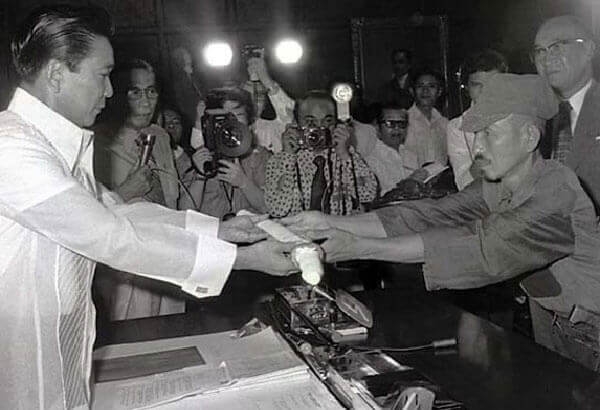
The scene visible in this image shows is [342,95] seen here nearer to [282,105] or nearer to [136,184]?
[282,105]

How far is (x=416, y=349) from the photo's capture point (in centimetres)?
152

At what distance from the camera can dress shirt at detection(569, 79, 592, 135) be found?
9.07 ft

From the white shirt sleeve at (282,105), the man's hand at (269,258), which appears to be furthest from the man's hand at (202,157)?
the man's hand at (269,258)

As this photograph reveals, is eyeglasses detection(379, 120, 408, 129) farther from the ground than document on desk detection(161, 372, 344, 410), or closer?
farther from the ground

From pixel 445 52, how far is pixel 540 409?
4671mm

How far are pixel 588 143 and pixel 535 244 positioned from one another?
3.66ft

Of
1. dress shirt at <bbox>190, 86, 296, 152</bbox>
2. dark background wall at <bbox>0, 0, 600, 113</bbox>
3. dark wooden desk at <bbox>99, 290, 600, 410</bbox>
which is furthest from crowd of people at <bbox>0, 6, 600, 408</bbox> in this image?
dark background wall at <bbox>0, 0, 600, 113</bbox>

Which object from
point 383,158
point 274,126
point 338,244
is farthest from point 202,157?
point 338,244

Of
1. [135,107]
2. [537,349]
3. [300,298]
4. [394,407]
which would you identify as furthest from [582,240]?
[135,107]

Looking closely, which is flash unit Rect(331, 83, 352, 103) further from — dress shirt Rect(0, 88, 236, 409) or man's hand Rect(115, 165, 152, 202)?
dress shirt Rect(0, 88, 236, 409)

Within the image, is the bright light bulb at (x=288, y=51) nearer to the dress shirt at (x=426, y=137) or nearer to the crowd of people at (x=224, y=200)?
the dress shirt at (x=426, y=137)

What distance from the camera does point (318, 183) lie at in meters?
3.30

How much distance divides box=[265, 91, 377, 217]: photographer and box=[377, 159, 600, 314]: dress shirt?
145cm

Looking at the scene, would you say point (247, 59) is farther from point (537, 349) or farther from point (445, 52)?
point (537, 349)
